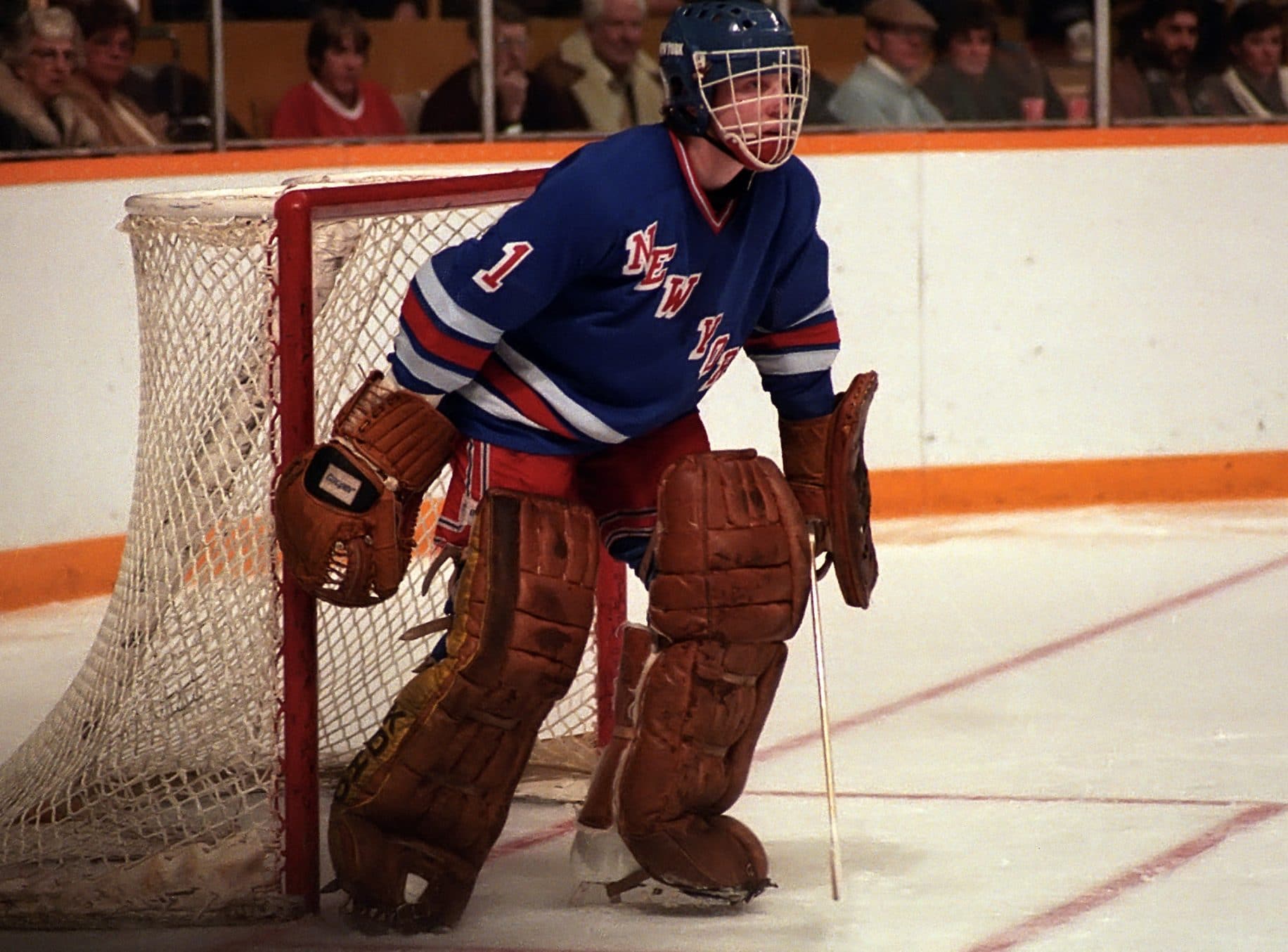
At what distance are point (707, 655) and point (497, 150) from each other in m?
3.09

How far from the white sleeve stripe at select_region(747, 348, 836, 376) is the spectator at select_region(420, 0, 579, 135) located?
282 cm

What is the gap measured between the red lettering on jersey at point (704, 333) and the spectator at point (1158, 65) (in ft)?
11.7

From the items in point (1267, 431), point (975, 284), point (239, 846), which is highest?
point (975, 284)

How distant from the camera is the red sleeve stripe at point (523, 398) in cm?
293

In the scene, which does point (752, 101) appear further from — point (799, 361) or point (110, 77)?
point (110, 77)

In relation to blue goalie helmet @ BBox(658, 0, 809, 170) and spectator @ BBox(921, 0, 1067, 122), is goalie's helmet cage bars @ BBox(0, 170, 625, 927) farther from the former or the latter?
spectator @ BBox(921, 0, 1067, 122)

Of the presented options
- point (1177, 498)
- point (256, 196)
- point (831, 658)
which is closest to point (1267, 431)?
point (1177, 498)

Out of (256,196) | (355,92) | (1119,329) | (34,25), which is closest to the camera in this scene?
(256,196)

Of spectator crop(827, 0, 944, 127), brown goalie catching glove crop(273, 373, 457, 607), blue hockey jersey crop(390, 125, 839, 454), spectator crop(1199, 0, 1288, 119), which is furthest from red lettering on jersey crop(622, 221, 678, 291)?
spectator crop(1199, 0, 1288, 119)

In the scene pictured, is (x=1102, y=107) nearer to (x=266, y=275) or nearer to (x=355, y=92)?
(x=355, y=92)

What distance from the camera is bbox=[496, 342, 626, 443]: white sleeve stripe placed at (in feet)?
9.58

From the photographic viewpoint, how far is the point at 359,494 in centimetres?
283

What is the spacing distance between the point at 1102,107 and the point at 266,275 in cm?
369

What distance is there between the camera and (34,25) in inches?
203
